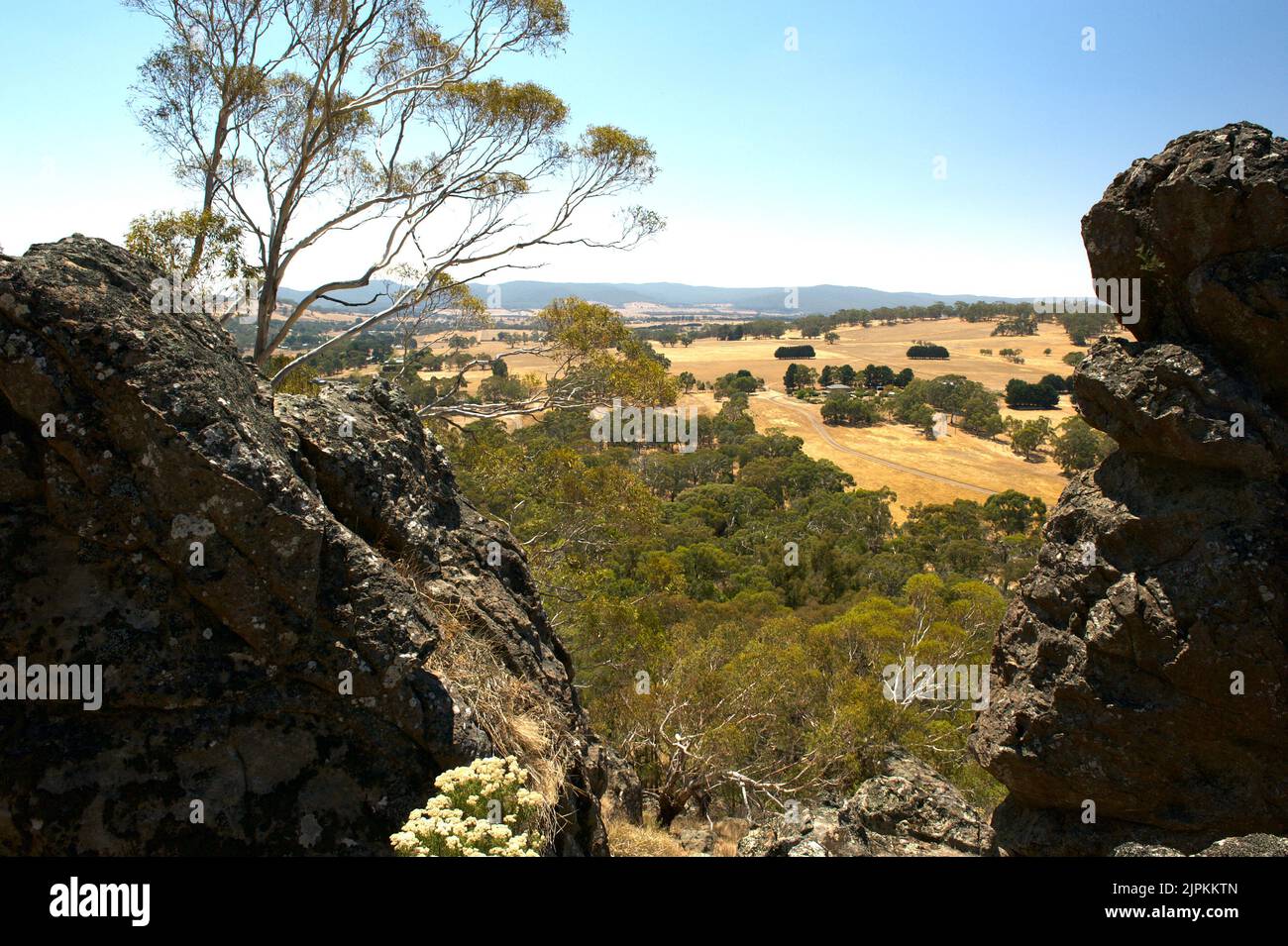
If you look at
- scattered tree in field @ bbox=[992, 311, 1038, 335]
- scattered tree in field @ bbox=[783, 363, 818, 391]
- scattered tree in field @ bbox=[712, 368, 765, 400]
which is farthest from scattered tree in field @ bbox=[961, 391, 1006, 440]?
scattered tree in field @ bbox=[992, 311, 1038, 335]

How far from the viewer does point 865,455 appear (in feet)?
230

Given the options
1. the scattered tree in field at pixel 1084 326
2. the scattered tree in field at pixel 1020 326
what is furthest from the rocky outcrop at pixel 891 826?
the scattered tree in field at pixel 1020 326

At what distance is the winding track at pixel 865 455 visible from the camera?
198 ft

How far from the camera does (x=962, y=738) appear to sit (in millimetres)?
14297

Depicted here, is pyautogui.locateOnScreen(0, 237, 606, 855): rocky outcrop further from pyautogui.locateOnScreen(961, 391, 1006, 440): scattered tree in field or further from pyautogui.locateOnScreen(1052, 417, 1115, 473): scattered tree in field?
pyautogui.locateOnScreen(961, 391, 1006, 440): scattered tree in field

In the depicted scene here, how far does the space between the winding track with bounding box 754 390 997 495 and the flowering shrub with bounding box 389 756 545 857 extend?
5993 cm

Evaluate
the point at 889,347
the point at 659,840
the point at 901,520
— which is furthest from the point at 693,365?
the point at 659,840

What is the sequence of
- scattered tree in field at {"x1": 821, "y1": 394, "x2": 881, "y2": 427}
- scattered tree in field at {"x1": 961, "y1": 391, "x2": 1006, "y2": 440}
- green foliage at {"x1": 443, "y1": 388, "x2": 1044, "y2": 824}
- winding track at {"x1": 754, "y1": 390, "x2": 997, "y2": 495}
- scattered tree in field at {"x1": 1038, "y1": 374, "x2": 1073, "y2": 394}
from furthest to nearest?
scattered tree in field at {"x1": 1038, "y1": 374, "x2": 1073, "y2": 394} → scattered tree in field at {"x1": 821, "y1": 394, "x2": 881, "y2": 427} → scattered tree in field at {"x1": 961, "y1": 391, "x2": 1006, "y2": 440} → winding track at {"x1": 754, "y1": 390, "x2": 997, "y2": 495} → green foliage at {"x1": 443, "y1": 388, "x2": 1044, "y2": 824}

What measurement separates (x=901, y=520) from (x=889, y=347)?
326ft

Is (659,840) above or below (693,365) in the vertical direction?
below

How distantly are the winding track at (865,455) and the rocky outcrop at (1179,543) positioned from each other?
178 ft

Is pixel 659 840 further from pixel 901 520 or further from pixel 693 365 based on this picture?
pixel 693 365

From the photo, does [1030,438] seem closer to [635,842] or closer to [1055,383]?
[1055,383]

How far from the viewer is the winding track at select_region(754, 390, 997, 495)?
60.2 metres
